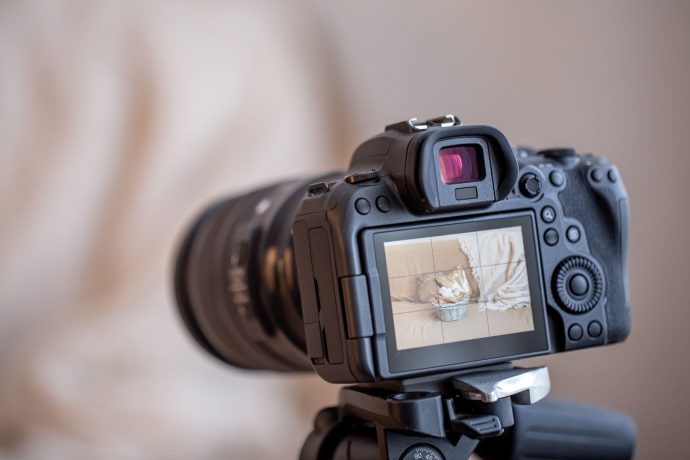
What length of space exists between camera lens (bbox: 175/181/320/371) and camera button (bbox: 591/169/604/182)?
0.28m

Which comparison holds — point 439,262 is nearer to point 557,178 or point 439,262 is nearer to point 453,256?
point 453,256

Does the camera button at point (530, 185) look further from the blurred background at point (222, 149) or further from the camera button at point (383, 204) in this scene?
the blurred background at point (222, 149)

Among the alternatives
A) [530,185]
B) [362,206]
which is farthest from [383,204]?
[530,185]

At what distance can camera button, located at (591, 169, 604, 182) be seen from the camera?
773 mm

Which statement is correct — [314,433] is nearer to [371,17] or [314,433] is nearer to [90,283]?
[90,283]

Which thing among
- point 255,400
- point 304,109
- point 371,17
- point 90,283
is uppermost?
point 371,17

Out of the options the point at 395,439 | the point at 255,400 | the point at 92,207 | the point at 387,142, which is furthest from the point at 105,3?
the point at 395,439

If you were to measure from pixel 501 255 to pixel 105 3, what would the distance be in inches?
38.8

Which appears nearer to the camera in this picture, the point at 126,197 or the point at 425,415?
the point at 425,415

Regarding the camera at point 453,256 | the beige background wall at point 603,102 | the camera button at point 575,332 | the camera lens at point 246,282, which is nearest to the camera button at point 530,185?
the camera at point 453,256

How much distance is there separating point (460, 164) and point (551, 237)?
0.10 m

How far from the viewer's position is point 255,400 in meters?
1.53

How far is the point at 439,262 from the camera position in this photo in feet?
2.19

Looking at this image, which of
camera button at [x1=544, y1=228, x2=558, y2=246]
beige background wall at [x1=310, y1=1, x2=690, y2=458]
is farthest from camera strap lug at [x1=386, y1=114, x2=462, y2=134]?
beige background wall at [x1=310, y1=1, x2=690, y2=458]
